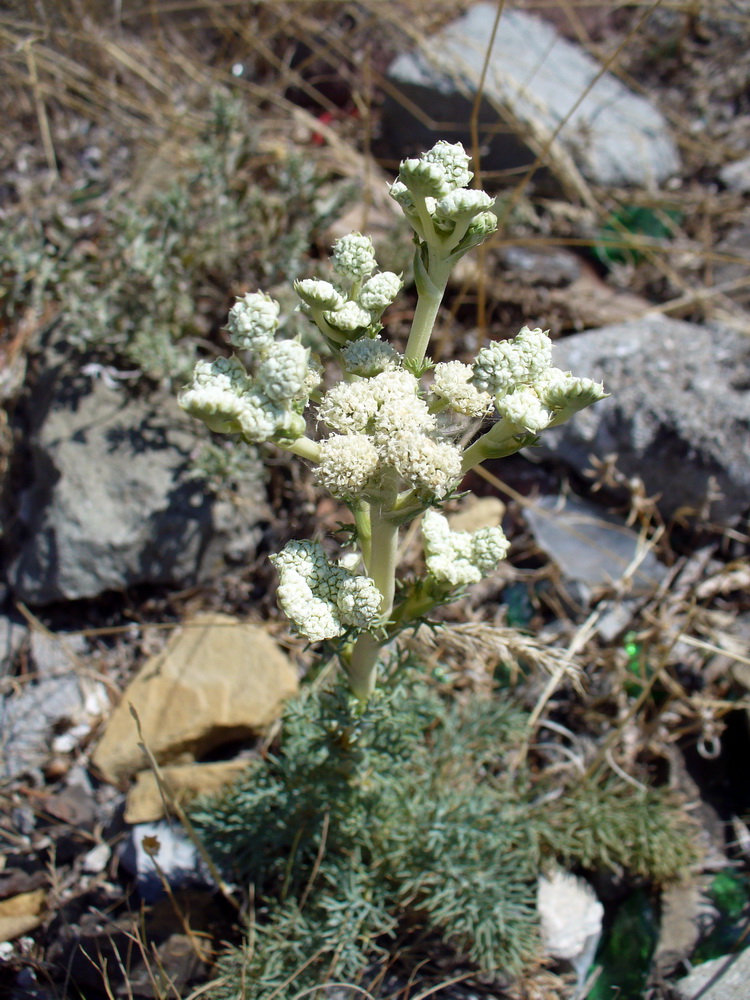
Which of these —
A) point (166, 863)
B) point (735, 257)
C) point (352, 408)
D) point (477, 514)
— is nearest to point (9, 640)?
point (166, 863)

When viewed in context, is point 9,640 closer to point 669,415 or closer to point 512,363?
point 512,363

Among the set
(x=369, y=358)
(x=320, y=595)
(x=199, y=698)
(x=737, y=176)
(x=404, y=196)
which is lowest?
(x=199, y=698)

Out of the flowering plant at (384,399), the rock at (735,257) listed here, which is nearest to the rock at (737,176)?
the rock at (735,257)

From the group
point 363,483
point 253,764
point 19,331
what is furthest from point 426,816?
point 19,331

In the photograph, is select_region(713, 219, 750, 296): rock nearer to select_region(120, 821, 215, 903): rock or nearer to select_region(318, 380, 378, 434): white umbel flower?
select_region(318, 380, 378, 434): white umbel flower

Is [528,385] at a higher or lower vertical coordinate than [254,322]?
higher

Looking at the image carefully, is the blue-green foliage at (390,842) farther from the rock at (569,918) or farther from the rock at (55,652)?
the rock at (55,652)

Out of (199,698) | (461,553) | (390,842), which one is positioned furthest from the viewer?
(199,698)
